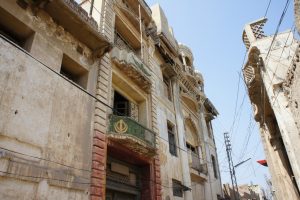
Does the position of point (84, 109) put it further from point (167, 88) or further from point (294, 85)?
point (167, 88)

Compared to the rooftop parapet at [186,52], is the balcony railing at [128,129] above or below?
below

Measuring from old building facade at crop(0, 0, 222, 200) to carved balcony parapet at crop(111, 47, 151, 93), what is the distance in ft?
0.17

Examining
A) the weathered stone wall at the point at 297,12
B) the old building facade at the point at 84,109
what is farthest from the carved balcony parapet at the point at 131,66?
the weathered stone wall at the point at 297,12

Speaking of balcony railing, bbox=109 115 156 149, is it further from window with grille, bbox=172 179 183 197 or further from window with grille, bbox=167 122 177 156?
window with grille, bbox=167 122 177 156

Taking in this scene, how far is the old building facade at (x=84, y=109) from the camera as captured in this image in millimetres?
5969

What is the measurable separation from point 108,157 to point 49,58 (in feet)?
13.9

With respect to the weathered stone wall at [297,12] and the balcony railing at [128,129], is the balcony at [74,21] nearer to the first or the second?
the balcony railing at [128,129]

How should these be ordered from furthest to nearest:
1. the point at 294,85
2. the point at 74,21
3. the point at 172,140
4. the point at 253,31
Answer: the point at 172,140 < the point at 253,31 < the point at 74,21 < the point at 294,85

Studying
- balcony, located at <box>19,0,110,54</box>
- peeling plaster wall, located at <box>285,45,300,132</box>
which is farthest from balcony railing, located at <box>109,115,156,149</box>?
peeling plaster wall, located at <box>285,45,300,132</box>

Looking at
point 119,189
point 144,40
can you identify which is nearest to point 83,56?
point 119,189

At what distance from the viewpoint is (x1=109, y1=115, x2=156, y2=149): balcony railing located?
917 centimetres

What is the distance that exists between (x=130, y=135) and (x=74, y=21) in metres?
4.57

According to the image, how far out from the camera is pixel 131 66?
37.0 ft

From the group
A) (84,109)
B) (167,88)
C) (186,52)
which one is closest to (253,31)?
(167,88)
